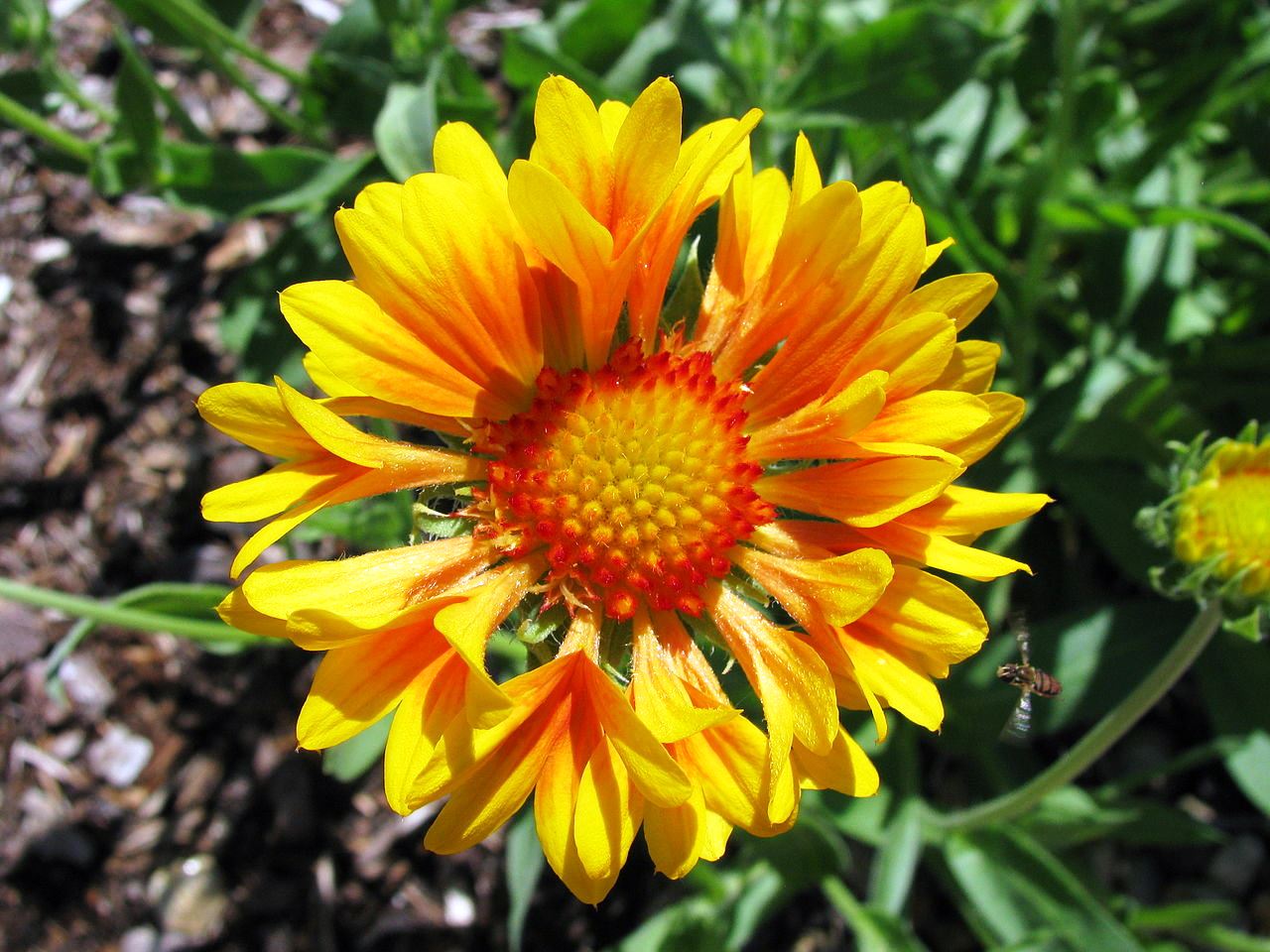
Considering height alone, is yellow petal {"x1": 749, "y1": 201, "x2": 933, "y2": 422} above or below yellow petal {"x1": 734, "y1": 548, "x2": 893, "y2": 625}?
above

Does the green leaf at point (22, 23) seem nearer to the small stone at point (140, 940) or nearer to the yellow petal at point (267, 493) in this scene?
the yellow petal at point (267, 493)

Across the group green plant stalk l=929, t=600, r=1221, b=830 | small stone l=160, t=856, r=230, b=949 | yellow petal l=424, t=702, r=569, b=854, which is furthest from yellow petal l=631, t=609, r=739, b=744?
small stone l=160, t=856, r=230, b=949

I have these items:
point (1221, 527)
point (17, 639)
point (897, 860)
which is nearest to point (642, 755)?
point (1221, 527)

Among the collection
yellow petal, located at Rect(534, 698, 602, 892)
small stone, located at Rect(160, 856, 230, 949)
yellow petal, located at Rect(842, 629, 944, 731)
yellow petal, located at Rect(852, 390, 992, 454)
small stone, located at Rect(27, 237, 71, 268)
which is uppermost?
yellow petal, located at Rect(852, 390, 992, 454)

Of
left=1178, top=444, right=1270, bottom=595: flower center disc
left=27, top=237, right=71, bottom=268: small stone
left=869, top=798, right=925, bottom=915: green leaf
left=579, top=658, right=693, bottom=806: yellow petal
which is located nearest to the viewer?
left=579, top=658, right=693, bottom=806: yellow petal

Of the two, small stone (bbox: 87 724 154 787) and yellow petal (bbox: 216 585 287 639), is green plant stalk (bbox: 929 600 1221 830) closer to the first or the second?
yellow petal (bbox: 216 585 287 639)

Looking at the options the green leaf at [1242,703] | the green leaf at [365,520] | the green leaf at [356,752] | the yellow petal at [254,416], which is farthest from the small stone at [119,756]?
the green leaf at [1242,703]

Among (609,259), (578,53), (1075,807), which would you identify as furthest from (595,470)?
(1075,807)
